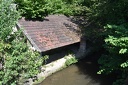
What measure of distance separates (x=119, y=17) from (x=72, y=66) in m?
4.56

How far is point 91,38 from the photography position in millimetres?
17219

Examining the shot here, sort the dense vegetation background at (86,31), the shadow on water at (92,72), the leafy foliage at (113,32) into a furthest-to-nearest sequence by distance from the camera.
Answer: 1. the shadow on water at (92,72)
2. the leafy foliage at (113,32)
3. the dense vegetation background at (86,31)

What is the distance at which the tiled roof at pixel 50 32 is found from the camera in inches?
554

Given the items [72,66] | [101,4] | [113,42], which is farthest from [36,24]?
[113,42]

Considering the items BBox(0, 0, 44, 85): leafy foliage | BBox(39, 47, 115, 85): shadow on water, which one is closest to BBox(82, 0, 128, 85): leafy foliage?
BBox(39, 47, 115, 85): shadow on water

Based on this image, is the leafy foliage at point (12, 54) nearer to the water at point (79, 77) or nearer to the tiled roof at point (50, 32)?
the tiled roof at point (50, 32)

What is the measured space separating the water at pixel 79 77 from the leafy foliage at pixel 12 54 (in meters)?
3.79

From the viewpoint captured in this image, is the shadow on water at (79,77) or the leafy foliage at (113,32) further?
the shadow on water at (79,77)

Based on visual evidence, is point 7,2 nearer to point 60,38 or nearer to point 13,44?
point 13,44

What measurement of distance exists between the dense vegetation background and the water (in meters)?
0.81

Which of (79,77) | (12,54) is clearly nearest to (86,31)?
(79,77)

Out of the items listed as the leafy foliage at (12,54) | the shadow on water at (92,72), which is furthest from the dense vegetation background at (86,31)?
the shadow on water at (92,72)

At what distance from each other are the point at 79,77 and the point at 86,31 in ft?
13.8

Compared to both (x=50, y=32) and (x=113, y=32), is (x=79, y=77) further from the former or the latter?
(x=113, y=32)
